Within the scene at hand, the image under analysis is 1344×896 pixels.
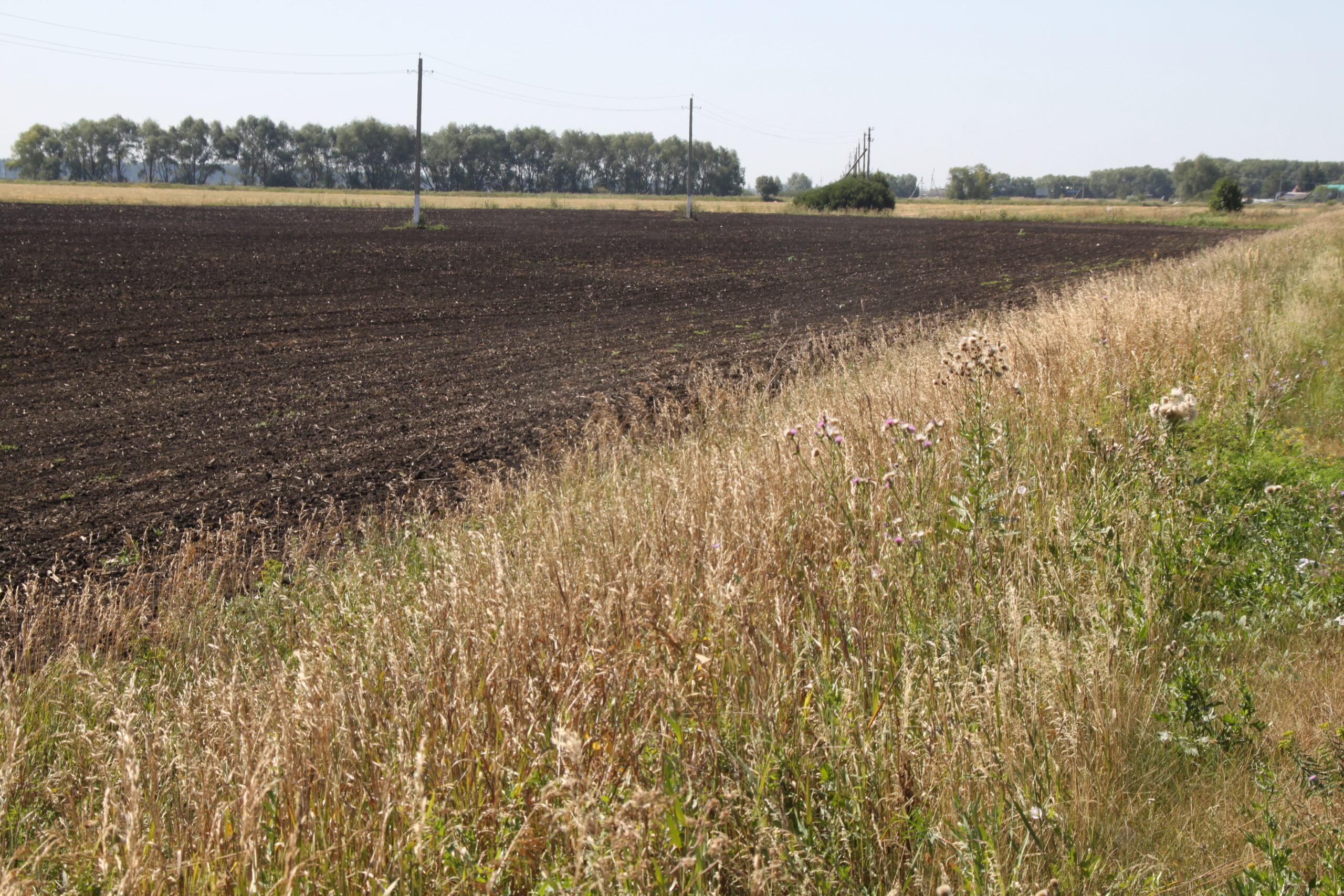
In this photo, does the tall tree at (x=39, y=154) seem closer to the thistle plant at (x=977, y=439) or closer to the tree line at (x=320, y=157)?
the tree line at (x=320, y=157)

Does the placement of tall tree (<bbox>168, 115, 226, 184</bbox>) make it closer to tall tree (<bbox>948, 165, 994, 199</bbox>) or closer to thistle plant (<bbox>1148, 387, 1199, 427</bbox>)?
tall tree (<bbox>948, 165, 994, 199</bbox>)

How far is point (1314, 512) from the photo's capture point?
4.25m

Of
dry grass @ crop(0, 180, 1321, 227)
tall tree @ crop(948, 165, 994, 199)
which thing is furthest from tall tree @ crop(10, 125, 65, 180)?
tall tree @ crop(948, 165, 994, 199)

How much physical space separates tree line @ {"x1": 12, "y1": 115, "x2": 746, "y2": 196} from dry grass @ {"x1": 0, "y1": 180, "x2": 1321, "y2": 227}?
4817 centimetres

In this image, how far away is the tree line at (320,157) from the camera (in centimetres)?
13200

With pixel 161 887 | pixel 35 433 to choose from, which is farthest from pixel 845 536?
pixel 35 433

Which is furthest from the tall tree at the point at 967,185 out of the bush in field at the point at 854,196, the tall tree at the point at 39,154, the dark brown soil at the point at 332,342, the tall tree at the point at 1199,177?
the tall tree at the point at 39,154

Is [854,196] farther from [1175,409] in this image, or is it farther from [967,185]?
[1175,409]

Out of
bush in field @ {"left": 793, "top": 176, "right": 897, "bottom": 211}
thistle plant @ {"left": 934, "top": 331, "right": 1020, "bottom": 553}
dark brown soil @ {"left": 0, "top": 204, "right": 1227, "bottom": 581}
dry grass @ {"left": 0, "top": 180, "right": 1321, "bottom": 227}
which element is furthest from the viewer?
bush in field @ {"left": 793, "top": 176, "right": 897, "bottom": 211}

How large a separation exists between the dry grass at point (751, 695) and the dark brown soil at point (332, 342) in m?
2.73

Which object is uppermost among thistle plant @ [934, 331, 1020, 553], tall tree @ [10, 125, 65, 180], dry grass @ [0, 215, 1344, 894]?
tall tree @ [10, 125, 65, 180]

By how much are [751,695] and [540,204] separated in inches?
2862

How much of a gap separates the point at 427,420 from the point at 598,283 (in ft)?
45.6

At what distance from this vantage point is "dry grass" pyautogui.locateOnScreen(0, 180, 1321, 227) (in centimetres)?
5784
